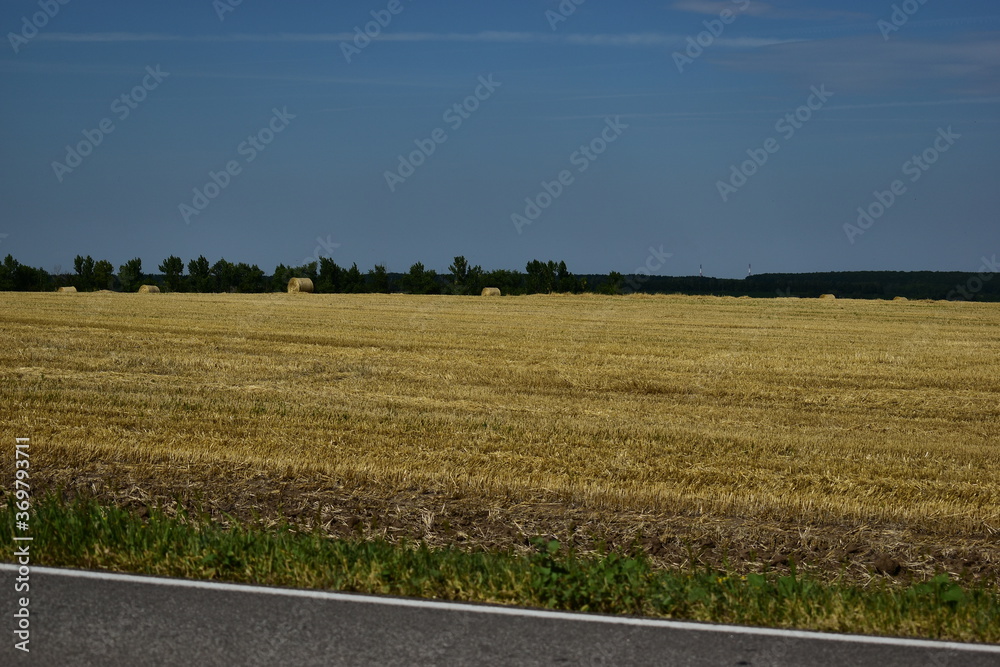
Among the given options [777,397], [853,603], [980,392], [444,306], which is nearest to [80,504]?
[853,603]

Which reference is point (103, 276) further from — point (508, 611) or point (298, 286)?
point (508, 611)

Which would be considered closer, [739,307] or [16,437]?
[16,437]

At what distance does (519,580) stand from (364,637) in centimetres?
122

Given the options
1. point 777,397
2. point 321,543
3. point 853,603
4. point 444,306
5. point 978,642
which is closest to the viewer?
point 978,642

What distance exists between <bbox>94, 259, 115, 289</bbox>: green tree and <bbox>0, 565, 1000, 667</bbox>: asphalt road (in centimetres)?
7672

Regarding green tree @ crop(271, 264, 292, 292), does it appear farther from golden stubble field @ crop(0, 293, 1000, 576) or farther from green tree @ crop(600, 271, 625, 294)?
golden stubble field @ crop(0, 293, 1000, 576)

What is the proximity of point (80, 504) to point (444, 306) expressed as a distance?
32288mm

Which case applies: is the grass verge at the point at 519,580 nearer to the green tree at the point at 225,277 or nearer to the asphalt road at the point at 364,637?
the asphalt road at the point at 364,637

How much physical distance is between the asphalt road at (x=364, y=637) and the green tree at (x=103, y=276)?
76.7 meters

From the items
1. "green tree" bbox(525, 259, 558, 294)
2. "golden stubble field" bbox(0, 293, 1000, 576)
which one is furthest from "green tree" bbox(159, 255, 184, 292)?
"golden stubble field" bbox(0, 293, 1000, 576)

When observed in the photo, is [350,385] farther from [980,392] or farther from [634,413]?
[980,392]

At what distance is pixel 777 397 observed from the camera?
1570 centimetres

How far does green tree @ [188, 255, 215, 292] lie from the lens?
275 feet

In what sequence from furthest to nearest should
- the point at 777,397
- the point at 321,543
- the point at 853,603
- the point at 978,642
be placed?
the point at 777,397 < the point at 321,543 < the point at 853,603 < the point at 978,642
